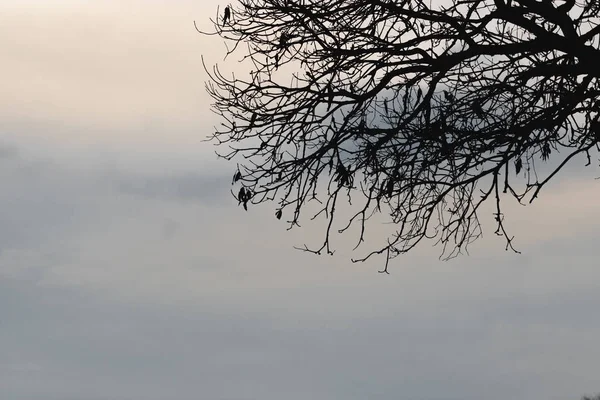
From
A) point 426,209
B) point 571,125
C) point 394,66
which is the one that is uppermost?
point 394,66

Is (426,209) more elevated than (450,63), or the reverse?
(450,63)

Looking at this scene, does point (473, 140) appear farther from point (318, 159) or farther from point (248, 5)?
point (248, 5)

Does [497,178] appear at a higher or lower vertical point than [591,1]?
lower

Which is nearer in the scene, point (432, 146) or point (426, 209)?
point (432, 146)

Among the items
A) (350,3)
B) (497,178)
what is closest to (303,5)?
(350,3)

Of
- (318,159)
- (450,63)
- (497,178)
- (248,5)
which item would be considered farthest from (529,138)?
(248,5)

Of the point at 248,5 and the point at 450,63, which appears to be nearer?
the point at 450,63

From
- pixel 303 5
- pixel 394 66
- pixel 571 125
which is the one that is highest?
pixel 303 5

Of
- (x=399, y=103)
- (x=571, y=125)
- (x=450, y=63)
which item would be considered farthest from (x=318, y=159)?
(x=571, y=125)

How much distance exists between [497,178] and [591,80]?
5.25 feet

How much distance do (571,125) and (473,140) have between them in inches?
64.4

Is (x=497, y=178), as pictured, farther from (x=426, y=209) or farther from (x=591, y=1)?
(x=591, y=1)

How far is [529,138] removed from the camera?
10.6 metres

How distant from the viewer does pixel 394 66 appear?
35.6ft
